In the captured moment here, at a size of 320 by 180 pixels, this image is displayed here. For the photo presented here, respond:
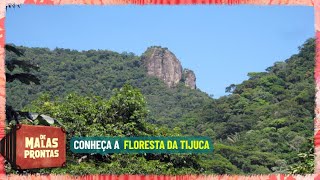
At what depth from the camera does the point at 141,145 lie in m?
7.06

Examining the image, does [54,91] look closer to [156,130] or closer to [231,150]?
[156,130]

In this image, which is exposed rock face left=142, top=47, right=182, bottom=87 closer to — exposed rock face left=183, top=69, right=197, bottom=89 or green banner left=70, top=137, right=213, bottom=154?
exposed rock face left=183, top=69, right=197, bottom=89

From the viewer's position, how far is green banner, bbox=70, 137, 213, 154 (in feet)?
23.1

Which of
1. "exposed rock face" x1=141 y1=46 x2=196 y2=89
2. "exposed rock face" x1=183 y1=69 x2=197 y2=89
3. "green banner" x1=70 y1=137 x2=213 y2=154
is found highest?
"exposed rock face" x1=141 y1=46 x2=196 y2=89

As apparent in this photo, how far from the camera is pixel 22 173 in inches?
274

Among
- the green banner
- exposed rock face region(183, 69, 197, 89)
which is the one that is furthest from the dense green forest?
exposed rock face region(183, 69, 197, 89)

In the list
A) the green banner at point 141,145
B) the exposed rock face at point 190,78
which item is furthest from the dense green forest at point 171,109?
the exposed rock face at point 190,78

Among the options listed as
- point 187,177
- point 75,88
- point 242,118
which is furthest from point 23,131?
point 242,118

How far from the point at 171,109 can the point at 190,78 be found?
4.27 ft

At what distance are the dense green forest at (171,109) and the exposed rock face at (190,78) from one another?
257 millimetres

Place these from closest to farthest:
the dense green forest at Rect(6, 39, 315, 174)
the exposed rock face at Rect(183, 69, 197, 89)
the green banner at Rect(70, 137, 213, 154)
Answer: the green banner at Rect(70, 137, 213, 154), the dense green forest at Rect(6, 39, 315, 174), the exposed rock face at Rect(183, 69, 197, 89)

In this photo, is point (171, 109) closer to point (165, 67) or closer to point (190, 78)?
point (165, 67)

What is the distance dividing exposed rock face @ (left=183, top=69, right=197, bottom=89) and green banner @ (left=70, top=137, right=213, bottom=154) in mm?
814

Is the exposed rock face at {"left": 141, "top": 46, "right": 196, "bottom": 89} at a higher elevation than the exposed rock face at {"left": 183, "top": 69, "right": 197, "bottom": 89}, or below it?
higher
